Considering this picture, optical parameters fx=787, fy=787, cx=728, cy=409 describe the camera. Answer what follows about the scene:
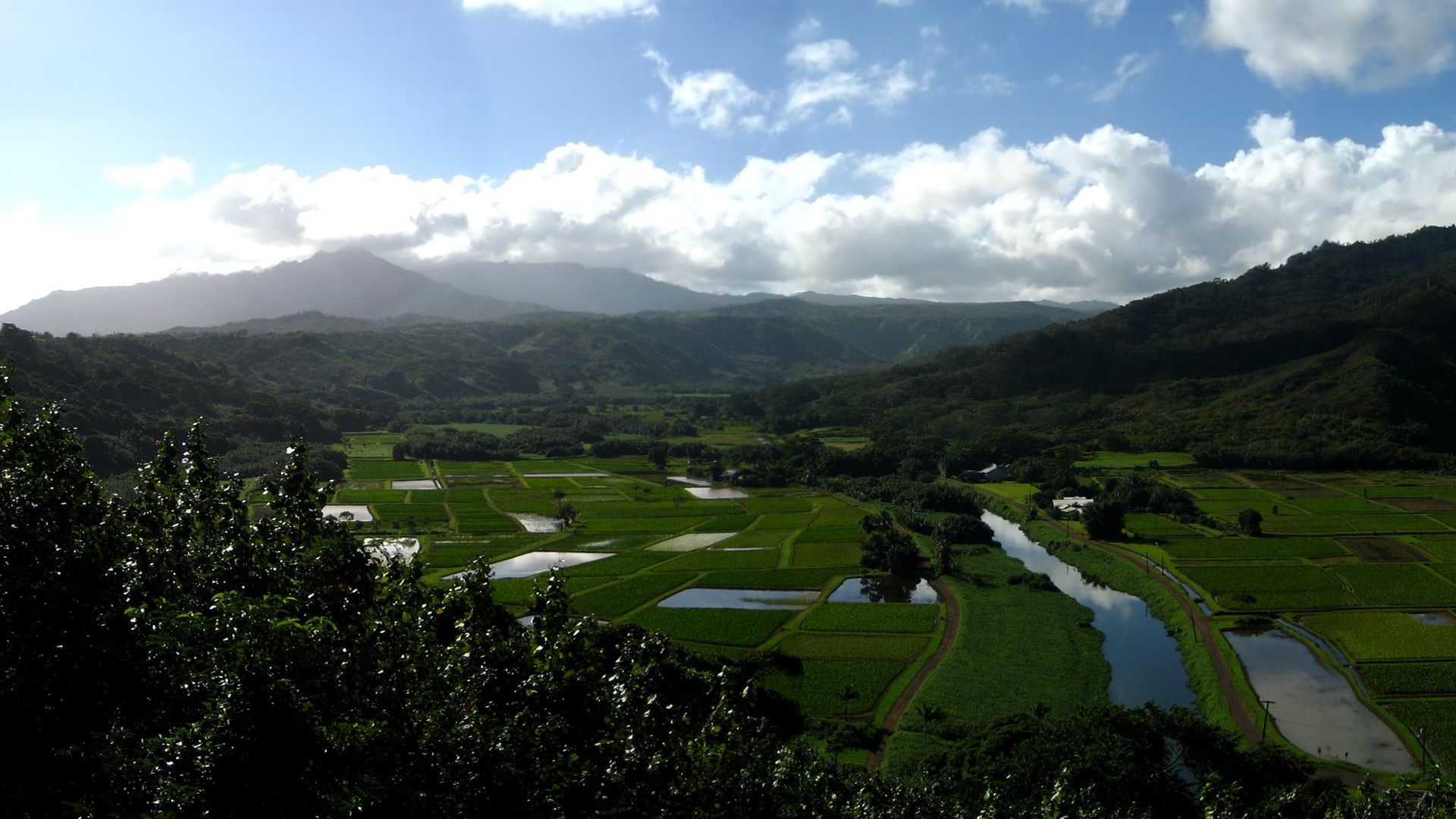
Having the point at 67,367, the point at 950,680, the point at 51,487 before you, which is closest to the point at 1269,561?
the point at 950,680

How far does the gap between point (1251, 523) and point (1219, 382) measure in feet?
279

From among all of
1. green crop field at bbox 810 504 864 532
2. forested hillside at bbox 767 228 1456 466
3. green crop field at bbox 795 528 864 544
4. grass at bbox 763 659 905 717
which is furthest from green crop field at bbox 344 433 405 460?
grass at bbox 763 659 905 717

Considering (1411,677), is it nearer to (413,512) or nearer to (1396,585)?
(1396,585)

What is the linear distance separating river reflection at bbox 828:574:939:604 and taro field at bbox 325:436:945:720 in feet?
0.66

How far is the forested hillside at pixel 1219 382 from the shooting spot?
9750 cm

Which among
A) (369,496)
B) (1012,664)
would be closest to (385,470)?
(369,496)

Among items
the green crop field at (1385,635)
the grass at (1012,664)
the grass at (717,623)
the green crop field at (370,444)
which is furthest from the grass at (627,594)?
the green crop field at (370,444)

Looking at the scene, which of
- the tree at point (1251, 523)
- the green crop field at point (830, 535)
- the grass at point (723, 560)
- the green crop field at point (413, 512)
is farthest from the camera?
the green crop field at point (413, 512)

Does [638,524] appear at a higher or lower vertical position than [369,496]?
lower

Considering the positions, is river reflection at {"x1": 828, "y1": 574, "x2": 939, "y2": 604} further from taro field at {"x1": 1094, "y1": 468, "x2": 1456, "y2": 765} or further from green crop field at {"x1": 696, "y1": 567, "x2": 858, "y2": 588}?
taro field at {"x1": 1094, "y1": 468, "x2": 1456, "y2": 765}

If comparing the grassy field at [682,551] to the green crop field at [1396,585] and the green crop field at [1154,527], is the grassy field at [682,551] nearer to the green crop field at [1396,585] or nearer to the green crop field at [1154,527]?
the green crop field at [1154,527]

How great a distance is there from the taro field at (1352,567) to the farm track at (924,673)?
15.2 metres

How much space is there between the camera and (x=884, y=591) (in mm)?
54781

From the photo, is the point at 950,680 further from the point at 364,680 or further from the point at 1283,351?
the point at 1283,351
